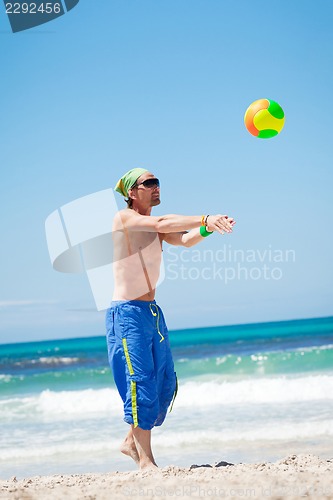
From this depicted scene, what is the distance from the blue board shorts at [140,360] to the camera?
4.08m

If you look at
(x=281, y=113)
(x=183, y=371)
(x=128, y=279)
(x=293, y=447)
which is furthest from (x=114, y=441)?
(x=183, y=371)

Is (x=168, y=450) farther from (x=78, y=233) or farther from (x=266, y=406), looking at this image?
(x=266, y=406)

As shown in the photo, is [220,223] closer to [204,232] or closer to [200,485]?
[204,232]

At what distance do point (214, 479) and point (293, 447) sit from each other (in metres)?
2.71

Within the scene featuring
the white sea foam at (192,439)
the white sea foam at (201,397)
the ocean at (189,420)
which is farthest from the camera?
the white sea foam at (201,397)


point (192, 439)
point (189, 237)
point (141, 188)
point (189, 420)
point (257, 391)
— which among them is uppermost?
point (141, 188)

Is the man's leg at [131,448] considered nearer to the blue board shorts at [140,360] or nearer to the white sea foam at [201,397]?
the blue board shorts at [140,360]

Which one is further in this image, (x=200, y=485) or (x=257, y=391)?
(x=257, y=391)

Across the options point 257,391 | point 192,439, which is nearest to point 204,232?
point 192,439

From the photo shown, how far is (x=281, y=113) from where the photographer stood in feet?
17.4

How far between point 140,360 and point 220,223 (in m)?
1.07

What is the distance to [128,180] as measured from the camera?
14.5ft

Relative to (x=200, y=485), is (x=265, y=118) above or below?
above

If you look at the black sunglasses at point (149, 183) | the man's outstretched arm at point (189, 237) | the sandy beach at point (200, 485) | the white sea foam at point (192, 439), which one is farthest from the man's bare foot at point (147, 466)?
the white sea foam at point (192, 439)
